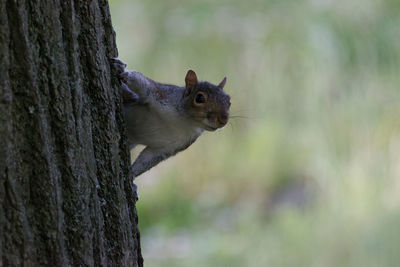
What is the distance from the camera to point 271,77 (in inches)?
142

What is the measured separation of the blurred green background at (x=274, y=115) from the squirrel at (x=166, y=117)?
1417 millimetres

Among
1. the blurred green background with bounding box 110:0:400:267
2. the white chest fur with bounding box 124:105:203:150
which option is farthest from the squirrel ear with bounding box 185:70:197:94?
the blurred green background with bounding box 110:0:400:267

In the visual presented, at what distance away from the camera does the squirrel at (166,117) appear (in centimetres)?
161

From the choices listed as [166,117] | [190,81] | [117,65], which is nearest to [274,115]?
[190,81]

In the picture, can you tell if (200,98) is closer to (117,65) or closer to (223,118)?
(223,118)

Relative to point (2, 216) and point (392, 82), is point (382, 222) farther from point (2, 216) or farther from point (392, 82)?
point (2, 216)

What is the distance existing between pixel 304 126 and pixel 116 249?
2601 mm

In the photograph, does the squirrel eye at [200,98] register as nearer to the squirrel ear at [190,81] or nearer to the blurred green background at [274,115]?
the squirrel ear at [190,81]

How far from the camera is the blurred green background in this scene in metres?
3.29

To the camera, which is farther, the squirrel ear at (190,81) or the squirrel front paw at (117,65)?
the squirrel ear at (190,81)

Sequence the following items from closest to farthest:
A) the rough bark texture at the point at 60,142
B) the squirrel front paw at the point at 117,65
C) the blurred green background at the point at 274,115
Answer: the rough bark texture at the point at 60,142 < the squirrel front paw at the point at 117,65 < the blurred green background at the point at 274,115

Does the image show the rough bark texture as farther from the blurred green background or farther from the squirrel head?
the blurred green background

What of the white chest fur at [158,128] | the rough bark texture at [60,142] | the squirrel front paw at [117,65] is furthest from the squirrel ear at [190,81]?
the rough bark texture at [60,142]

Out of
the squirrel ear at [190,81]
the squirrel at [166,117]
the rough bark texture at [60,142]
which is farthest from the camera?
the squirrel ear at [190,81]
